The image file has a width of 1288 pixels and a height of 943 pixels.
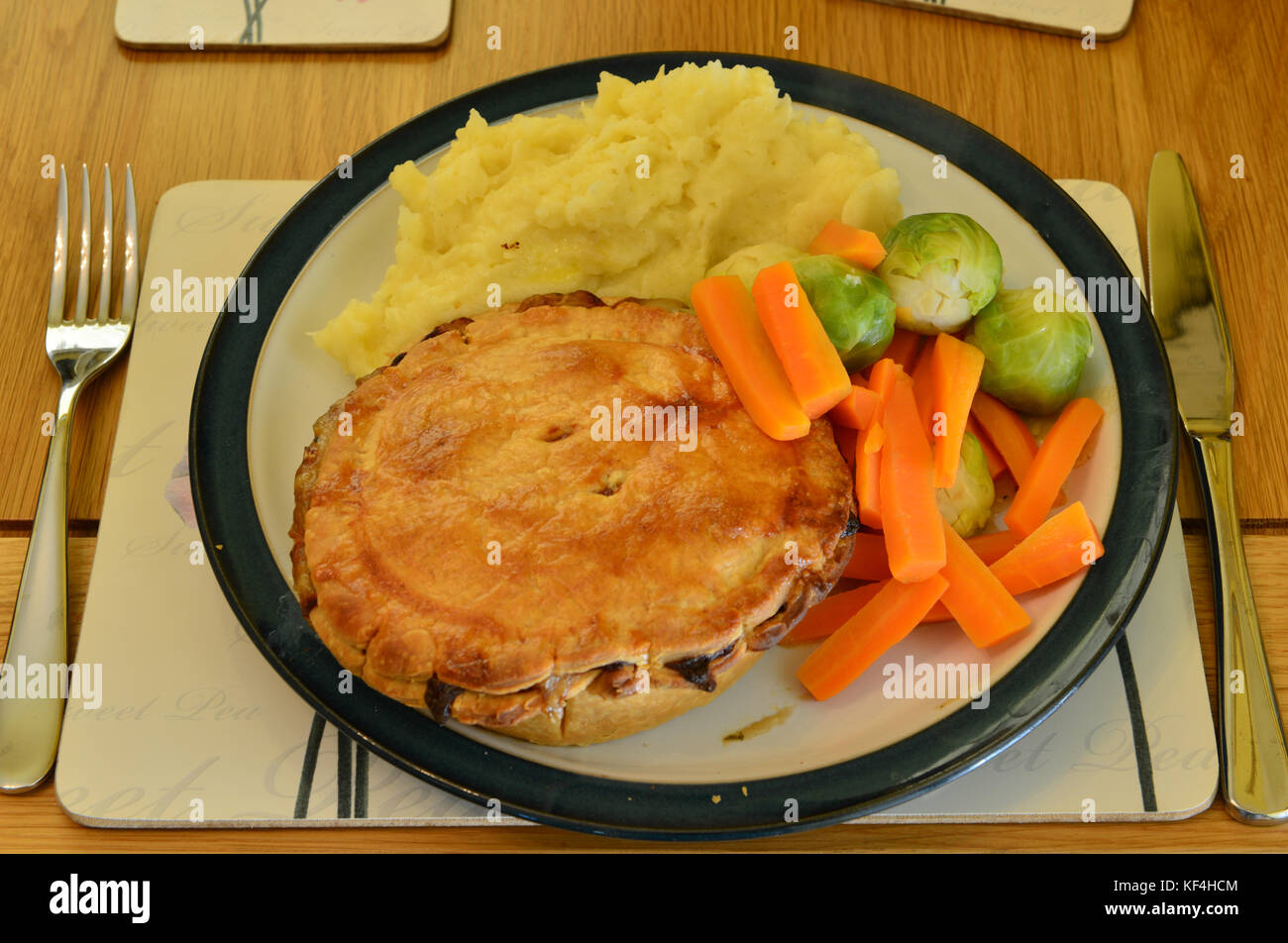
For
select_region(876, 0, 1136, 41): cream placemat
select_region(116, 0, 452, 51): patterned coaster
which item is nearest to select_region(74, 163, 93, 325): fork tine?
select_region(116, 0, 452, 51): patterned coaster

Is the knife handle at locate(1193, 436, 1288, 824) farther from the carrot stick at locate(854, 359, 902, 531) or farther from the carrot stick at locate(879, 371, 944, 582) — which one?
the carrot stick at locate(854, 359, 902, 531)

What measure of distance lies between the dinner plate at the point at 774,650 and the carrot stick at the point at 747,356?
2.20ft

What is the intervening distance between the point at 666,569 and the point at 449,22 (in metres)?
2.86

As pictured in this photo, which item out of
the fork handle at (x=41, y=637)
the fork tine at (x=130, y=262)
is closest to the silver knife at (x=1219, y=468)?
the fork handle at (x=41, y=637)

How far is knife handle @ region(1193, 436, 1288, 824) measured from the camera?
8.84 feet

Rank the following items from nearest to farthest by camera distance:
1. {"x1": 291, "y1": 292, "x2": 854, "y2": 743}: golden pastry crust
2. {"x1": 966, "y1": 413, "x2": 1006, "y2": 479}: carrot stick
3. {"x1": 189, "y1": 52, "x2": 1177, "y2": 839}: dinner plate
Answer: {"x1": 291, "y1": 292, "x2": 854, "y2": 743}: golden pastry crust, {"x1": 189, "y1": 52, "x2": 1177, "y2": 839}: dinner plate, {"x1": 966, "y1": 413, "x2": 1006, "y2": 479}: carrot stick

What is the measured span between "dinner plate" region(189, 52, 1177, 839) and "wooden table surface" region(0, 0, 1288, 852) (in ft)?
1.77

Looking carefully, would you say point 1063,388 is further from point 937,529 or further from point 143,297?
point 143,297

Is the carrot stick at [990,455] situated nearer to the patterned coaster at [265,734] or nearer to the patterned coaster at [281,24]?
the patterned coaster at [265,734]

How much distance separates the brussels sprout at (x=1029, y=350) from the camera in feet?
9.73

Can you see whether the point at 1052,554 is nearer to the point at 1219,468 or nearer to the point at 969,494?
the point at 969,494

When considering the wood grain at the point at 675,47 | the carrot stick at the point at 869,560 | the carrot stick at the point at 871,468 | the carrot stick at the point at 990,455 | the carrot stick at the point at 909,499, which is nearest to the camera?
the carrot stick at the point at 909,499

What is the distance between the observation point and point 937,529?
2.67 metres

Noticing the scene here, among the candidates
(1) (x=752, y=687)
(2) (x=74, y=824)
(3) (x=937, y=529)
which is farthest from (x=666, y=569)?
(2) (x=74, y=824)
